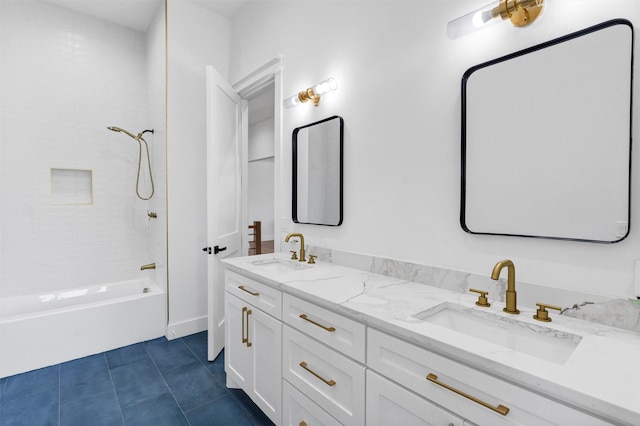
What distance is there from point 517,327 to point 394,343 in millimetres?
406

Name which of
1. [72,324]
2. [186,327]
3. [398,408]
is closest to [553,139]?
[398,408]

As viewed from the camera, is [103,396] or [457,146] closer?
[457,146]

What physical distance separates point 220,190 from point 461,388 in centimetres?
214

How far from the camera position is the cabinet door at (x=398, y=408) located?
2.87 feet

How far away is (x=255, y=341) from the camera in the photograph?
5.56 feet

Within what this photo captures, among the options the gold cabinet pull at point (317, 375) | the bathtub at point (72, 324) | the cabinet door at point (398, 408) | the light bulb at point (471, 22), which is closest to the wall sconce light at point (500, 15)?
the light bulb at point (471, 22)

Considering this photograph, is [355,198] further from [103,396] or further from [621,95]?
[103,396]

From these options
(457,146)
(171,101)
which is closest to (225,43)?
(171,101)

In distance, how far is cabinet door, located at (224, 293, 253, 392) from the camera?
1777 mm

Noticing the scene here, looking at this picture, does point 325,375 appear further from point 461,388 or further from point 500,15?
point 500,15

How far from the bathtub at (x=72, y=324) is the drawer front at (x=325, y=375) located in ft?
6.27

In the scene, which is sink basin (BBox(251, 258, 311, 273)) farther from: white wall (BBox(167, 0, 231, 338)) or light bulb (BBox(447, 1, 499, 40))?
light bulb (BBox(447, 1, 499, 40))

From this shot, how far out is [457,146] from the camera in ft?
4.43

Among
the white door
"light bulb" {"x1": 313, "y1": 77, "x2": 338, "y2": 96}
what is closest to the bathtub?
the white door
